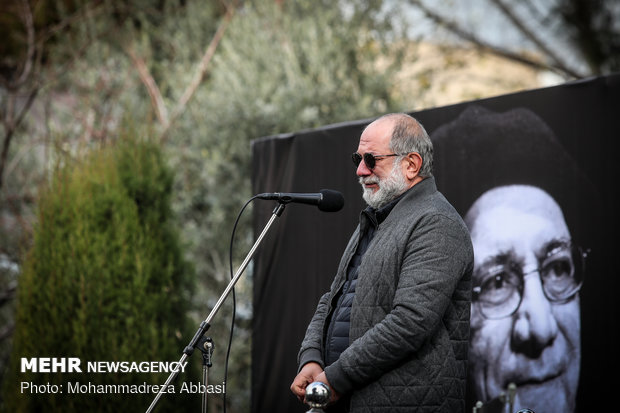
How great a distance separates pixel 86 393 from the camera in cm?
450

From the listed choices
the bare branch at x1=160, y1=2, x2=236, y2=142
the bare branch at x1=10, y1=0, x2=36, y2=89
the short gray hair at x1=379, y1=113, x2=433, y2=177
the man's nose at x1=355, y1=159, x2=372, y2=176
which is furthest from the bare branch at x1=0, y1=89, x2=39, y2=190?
the short gray hair at x1=379, y1=113, x2=433, y2=177

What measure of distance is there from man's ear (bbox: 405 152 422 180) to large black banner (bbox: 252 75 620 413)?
852mm

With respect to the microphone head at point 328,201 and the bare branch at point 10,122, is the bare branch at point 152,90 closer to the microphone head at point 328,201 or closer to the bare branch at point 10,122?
the bare branch at point 10,122

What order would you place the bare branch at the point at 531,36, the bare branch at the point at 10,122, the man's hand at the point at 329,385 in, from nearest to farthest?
1. the man's hand at the point at 329,385
2. the bare branch at the point at 10,122
3. the bare branch at the point at 531,36

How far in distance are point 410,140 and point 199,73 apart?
19.2 ft

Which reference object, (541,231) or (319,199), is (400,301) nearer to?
(319,199)

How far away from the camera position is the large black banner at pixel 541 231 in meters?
2.85

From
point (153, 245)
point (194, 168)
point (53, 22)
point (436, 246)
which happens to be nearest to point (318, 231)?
point (153, 245)

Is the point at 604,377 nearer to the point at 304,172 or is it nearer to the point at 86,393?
the point at 304,172

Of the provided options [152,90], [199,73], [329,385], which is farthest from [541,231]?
[152,90]

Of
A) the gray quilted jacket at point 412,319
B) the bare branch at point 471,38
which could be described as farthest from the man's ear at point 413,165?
the bare branch at point 471,38

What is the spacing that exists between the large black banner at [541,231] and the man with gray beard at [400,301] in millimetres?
784

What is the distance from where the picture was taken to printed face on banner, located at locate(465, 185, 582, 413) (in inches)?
116

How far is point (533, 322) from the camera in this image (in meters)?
3.06
